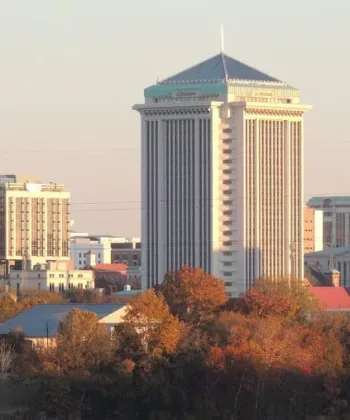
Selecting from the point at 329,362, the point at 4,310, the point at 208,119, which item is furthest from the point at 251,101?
the point at 329,362

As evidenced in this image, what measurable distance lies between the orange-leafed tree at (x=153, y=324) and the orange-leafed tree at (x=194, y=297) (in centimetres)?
677

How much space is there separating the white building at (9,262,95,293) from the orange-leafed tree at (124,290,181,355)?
7355cm

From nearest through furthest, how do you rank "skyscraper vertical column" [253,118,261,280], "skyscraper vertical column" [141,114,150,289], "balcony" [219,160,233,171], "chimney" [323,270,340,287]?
"skyscraper vertical column" [253,118,261,280] < "balcony" [219,160,233,171] < "skyscraper vertical column" [141,114,150,289] < "chimney" [323,270,340,287]

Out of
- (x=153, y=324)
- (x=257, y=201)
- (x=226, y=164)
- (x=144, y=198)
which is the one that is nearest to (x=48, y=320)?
(x=153, y=324)

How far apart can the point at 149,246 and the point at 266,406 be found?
256 feet

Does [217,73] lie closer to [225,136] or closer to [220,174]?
[225,136]

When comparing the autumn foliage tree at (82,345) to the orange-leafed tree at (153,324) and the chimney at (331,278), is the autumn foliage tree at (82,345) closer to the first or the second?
the orange-leafed tree at (153,324)

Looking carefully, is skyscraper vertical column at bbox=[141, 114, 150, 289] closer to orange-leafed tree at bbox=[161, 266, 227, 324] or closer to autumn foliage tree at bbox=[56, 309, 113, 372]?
orange-leafed tree at bbox=[161, 266, 227, 324]

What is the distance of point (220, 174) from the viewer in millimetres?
164625

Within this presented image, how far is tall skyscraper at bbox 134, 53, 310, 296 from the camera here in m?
164

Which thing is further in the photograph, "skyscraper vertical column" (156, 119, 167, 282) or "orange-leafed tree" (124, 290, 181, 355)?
"skyscraper vertical column" (156, 119, 167, 282)

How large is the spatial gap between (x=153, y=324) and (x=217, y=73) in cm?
7174

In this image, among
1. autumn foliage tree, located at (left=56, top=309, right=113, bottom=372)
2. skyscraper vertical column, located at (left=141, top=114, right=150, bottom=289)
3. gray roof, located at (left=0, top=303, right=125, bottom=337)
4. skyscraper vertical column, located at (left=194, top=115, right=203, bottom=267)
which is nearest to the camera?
autumn foliage tree, located at (left=56, top=309, right=113, bottom=372)

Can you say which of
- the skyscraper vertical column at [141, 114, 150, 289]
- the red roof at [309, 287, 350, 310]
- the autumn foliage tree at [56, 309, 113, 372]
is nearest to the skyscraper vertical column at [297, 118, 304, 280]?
the skyscraper vertical column at [141, 114, 150, 289]
